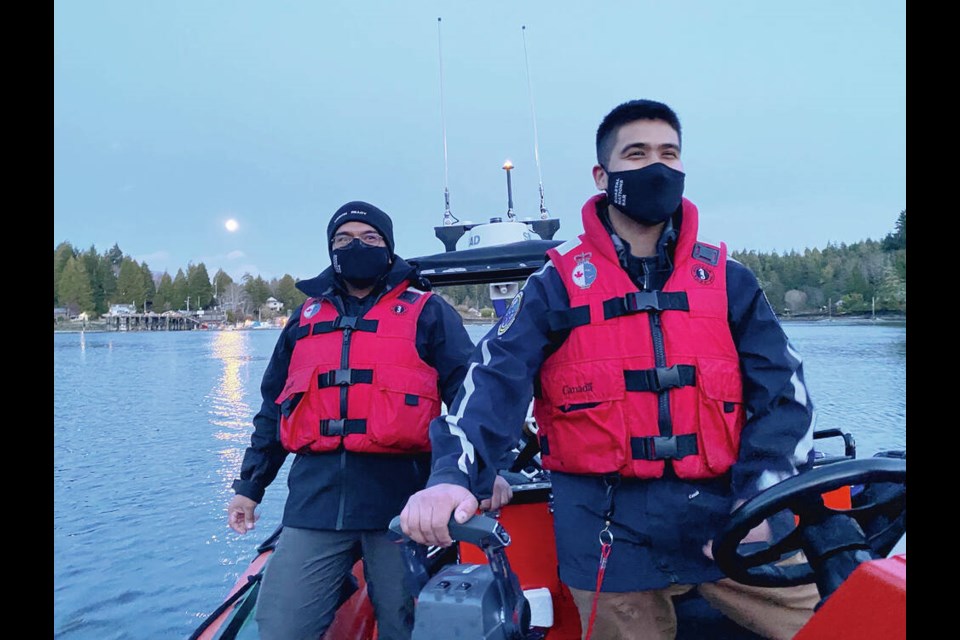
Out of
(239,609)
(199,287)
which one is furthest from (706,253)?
(199,287)

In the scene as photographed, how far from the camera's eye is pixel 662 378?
1478 mm

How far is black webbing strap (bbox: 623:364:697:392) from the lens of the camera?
1476mm

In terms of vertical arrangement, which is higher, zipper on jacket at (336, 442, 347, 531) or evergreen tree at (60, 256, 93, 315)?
evergreen tree at (60, 256, 93, 315)

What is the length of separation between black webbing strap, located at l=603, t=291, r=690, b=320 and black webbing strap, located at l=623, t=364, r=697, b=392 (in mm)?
144

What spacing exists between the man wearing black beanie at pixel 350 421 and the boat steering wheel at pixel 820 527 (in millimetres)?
1180

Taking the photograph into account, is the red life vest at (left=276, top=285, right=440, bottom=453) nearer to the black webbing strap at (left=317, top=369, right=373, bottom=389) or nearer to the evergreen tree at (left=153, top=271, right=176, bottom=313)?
the black webbing strap at (left=317, top=369, right=373, bottom=389)

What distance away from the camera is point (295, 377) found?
2.32 metres

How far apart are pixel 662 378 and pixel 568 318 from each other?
0.88ft

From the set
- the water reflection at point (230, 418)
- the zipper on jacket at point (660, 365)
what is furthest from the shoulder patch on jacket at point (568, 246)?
the water reflection at point (230, 418)

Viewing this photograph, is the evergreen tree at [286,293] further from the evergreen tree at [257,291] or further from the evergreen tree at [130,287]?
the evergreen tree at [130,287]

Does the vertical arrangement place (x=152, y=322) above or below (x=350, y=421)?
below

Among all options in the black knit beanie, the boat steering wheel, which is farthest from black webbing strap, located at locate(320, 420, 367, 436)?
Result: the boat steering wheel

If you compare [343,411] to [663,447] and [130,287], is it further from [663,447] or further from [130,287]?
[130,287]
